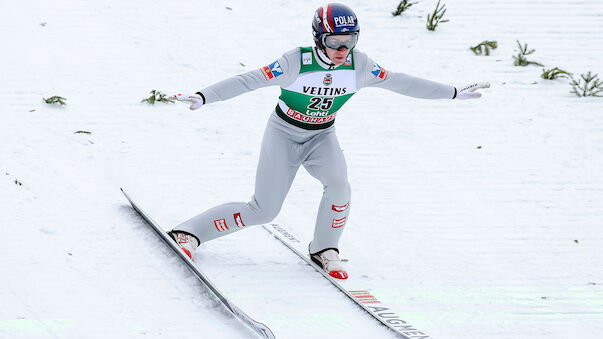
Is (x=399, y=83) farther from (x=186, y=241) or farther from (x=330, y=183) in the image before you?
(x=186, y=241)

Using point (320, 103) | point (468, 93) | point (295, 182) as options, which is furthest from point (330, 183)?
point (295, 182)

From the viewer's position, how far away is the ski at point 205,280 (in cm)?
470

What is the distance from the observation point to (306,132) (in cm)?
Answer: 569

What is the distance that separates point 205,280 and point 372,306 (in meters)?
1.15

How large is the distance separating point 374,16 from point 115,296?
7.28 meters

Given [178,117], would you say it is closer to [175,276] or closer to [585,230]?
Result: [175,276]

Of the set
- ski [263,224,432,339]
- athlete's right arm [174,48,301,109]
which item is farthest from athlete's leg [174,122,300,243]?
ski [263,224,432,339]

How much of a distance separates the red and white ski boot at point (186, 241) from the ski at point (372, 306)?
2.80 ft

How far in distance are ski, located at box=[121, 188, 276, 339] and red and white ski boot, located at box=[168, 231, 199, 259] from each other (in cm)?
6

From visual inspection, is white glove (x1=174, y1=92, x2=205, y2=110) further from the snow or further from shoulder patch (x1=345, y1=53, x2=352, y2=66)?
the snow

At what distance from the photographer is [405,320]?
5.25m

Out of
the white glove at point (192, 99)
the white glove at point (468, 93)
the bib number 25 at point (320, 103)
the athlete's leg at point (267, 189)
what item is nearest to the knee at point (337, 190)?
the athlete's leg at point (267, 189)

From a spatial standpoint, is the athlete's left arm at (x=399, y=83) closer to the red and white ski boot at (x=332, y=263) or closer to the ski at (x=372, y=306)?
the red and white ski boot at (x=332, y=263)

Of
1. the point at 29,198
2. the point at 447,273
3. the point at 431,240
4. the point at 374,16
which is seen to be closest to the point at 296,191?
the point at 431,240
